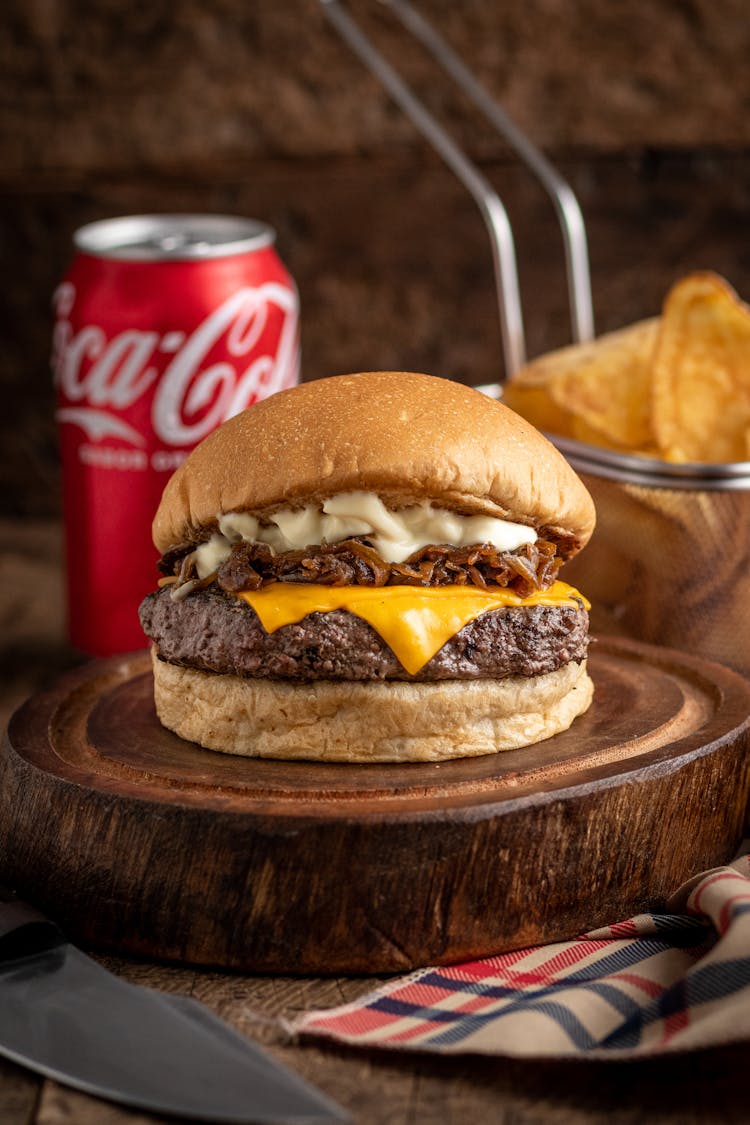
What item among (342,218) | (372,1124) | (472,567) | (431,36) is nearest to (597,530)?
(472,567)

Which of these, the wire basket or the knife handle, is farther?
the wire basket

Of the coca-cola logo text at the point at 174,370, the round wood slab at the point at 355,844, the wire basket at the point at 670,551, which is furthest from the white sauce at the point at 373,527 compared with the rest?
the coca-cola logo text at the point at 174,370

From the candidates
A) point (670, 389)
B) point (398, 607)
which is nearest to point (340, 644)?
point (398, 607)

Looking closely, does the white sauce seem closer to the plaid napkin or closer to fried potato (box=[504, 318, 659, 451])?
the plaid napkin

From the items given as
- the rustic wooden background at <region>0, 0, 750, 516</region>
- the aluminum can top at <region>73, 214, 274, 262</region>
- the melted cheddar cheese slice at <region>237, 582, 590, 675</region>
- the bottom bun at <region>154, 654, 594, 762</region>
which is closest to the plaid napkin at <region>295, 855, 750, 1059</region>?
the bottom bun at <region>154, 654, 594, 762</region>

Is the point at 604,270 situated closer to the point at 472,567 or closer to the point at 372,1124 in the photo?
the point at 472,567

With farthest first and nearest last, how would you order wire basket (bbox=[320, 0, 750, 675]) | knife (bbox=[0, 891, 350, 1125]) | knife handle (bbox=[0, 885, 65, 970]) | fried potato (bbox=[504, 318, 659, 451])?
fried potato (bbox=[504, 318, 659, 451]) < wire basket (bbox=[320, 0, 750, 675]) < knife handle (bbox=[0, 885, 65, 970]) < knife (bbox=[0, 891, 350, 1125])

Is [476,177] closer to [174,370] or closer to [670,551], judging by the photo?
[174,370]
